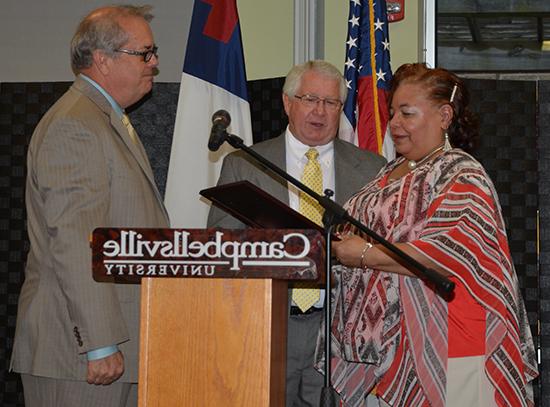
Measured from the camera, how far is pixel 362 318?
9.16ft

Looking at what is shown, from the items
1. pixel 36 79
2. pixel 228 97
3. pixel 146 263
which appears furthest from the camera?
pixel 36 79

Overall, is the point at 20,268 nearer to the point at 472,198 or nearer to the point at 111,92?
the point at 111,92

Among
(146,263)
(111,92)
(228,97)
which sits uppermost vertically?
(228,97)

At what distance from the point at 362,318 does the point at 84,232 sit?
887 millimetres

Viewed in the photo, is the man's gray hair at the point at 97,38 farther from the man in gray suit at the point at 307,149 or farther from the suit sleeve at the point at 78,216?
the man in gray suit at the point at 307,149

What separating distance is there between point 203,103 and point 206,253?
7.44 ft

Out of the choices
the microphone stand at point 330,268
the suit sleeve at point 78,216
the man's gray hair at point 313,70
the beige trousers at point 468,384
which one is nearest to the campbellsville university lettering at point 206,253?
the microphone stand at point 330,268

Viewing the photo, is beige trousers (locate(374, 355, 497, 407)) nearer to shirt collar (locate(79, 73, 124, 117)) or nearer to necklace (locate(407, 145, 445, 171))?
necklace (locate(407, 145, 445, 171))

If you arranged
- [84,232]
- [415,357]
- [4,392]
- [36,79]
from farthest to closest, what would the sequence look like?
[36,79]
[4,392]
[415,357]
[84,232]

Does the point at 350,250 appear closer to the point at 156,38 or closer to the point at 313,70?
the point at 313,70

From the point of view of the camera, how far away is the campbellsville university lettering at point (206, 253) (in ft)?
6.31

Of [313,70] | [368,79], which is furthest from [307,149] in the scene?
[368,79]

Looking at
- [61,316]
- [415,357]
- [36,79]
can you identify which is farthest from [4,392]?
[415,357]

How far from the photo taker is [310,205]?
3402mm
